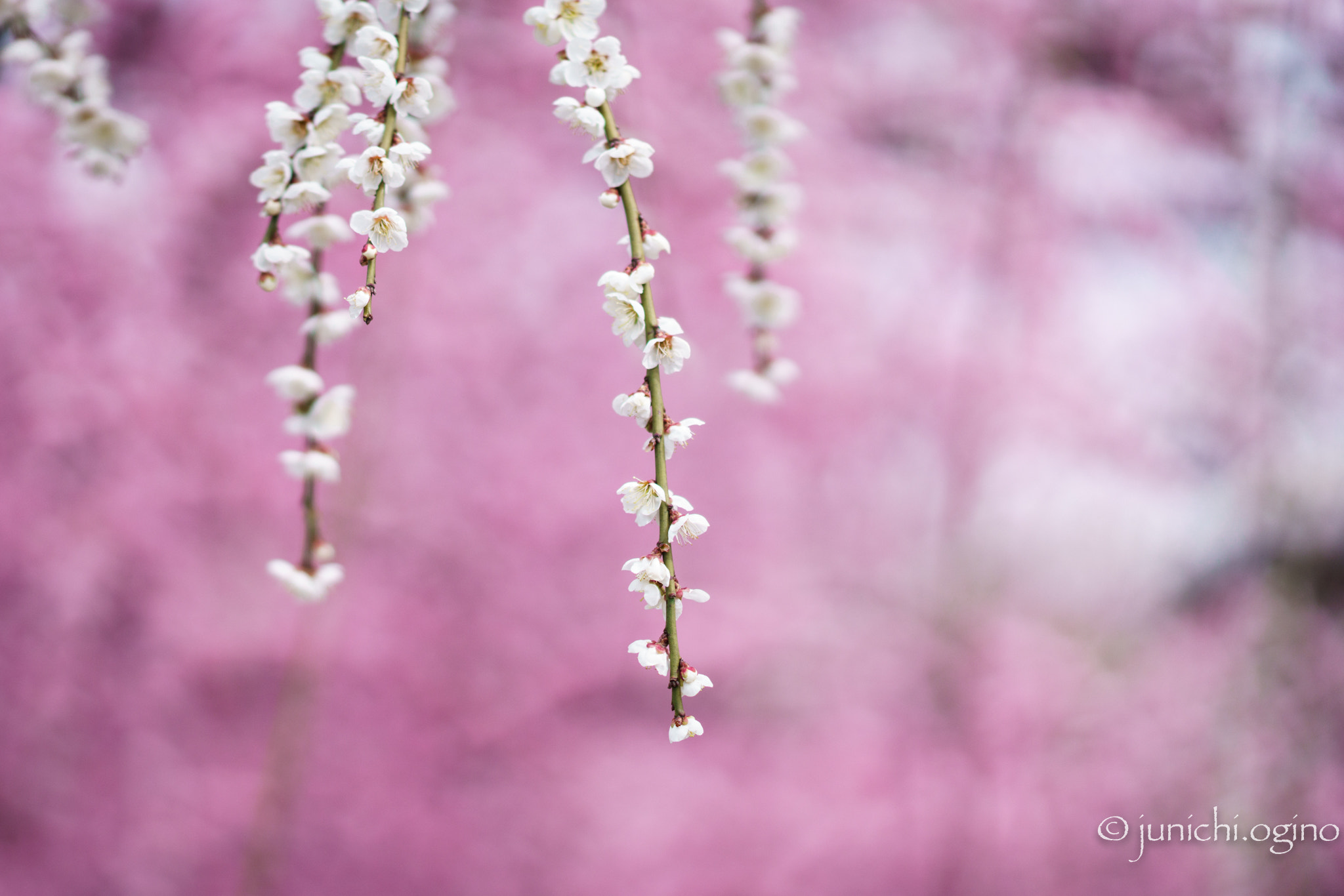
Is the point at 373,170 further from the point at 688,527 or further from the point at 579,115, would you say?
the point at 688,527

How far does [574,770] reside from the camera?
86 centimetres

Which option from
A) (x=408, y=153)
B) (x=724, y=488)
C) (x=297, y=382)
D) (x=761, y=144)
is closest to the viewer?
(x=408, y=153)

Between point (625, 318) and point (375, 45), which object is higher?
point (375, 45)

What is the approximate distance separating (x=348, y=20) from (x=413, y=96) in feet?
0.28

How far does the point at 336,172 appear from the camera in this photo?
42cm

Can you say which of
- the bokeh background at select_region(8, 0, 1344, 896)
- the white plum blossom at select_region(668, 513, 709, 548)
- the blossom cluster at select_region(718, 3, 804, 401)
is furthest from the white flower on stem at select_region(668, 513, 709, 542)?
the bokeh background at select_region(8, 0, 1344, 896)

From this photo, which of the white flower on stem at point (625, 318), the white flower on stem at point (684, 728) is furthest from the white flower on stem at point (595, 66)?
the white flower on stem at point (684, 728)

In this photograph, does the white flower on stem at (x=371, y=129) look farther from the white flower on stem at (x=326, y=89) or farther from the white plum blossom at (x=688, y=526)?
the white plum blossom at (x=688, y=526)

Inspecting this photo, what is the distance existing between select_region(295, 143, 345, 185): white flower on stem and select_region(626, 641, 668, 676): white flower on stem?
0.30m

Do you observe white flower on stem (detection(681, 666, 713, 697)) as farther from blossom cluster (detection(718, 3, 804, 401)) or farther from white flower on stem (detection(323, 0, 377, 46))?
white flower on stem (detection(323, 0, 377, 46))

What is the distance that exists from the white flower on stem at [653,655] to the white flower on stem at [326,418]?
25 centimetres

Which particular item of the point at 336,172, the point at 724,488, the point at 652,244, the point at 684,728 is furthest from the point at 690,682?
the point at 724,488

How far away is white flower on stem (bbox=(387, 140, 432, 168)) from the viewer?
359 millimetres

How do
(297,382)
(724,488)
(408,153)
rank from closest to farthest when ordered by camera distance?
(408,153)
(297,382)
(724,488)
